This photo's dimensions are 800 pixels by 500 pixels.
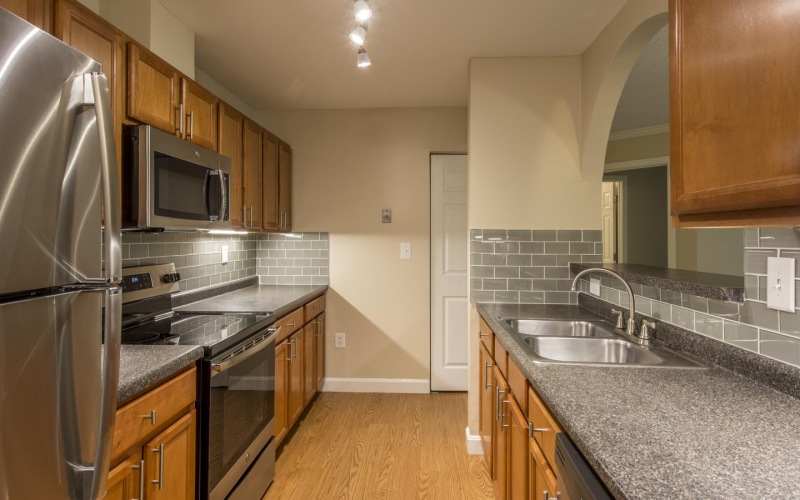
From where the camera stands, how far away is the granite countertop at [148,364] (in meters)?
1.13

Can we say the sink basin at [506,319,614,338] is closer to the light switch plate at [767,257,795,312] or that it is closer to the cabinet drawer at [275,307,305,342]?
the light switch plate at [767,257,795,312]

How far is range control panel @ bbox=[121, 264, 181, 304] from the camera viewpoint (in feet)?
6.19

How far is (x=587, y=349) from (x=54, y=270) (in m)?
1.79

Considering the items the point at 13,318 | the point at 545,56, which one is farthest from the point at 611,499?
the point at 545,56

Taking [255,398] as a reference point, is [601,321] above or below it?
above

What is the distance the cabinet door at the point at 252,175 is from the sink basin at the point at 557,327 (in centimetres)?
174

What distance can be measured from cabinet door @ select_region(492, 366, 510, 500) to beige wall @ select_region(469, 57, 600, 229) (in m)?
A: 1.01

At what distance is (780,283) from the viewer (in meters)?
1.05

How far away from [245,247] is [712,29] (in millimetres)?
3128

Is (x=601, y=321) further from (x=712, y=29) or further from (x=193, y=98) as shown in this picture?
(x=193, y=98)

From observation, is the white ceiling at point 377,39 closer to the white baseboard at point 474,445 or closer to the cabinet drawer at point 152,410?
the cabinet drawer at point 152,410

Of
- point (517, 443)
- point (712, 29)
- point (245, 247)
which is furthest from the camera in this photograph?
point (245, 247)

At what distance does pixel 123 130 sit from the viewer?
158 cm

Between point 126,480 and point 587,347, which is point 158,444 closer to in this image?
point 126,480
